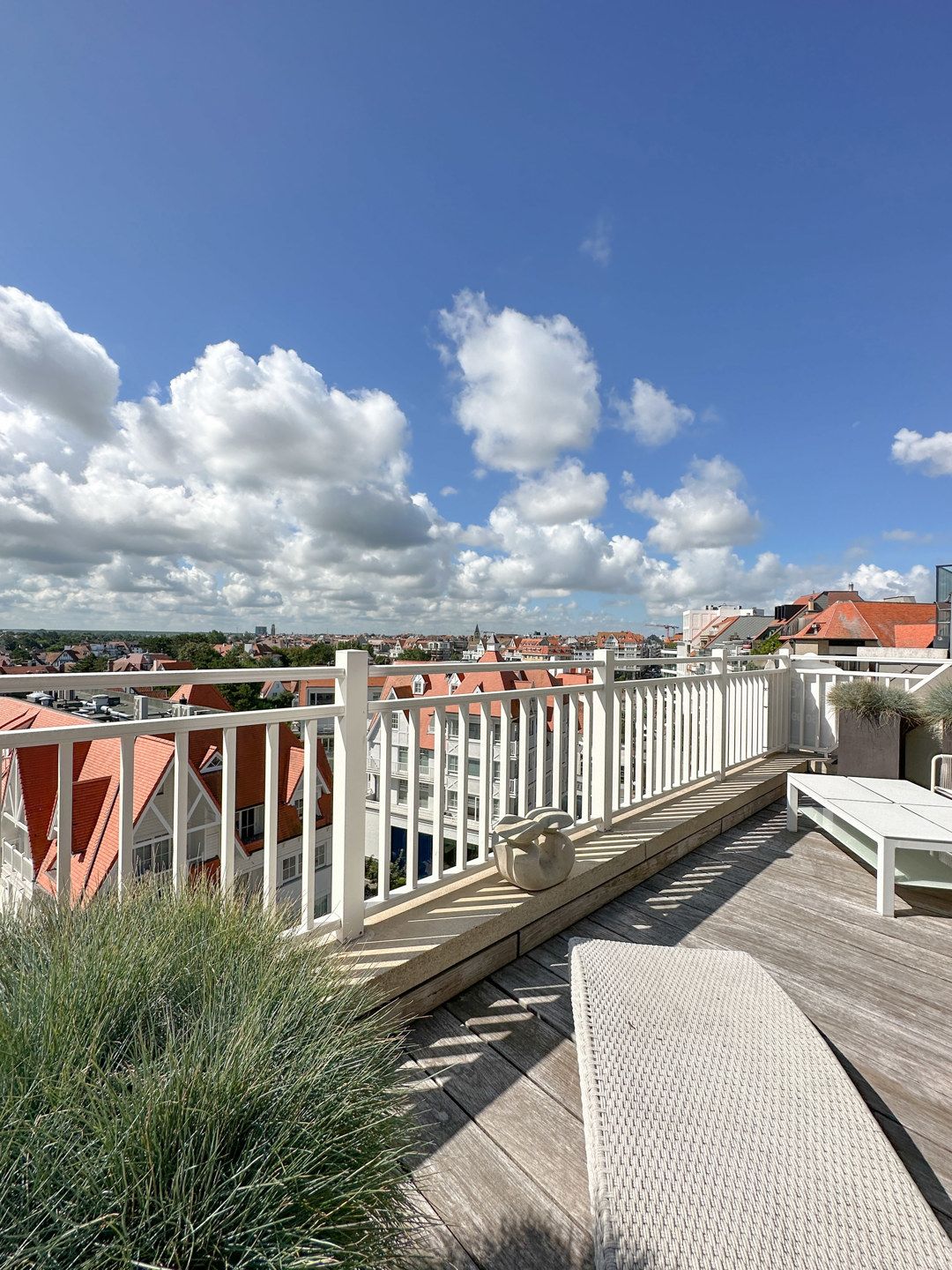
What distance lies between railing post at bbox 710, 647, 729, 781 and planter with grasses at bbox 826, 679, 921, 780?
108cm

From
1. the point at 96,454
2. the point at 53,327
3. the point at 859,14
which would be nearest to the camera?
the point at 859,14

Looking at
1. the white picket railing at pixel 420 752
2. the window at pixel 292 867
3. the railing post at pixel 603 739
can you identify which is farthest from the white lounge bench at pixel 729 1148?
the window at pixel 292 867

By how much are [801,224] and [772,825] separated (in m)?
8.55

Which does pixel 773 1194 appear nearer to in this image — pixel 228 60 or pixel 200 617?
pixel 228 60

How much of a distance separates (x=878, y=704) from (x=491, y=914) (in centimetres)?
402

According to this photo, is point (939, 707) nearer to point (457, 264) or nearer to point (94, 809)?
point (94, 809)

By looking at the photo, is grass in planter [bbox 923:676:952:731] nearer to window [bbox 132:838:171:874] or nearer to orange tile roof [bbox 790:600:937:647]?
window [bbox 132:838:171:874]

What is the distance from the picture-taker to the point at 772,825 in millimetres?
4016

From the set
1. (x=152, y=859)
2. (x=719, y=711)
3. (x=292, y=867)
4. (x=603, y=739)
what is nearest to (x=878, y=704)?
(x=719, y=711)

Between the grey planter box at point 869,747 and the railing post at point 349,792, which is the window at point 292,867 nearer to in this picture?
the railing post at point 349,792

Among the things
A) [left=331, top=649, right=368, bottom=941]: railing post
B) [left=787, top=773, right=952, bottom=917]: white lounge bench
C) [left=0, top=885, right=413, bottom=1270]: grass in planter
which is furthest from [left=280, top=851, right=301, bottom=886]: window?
[left=787, top=773, right=952, bottom=917]: white lounge bench

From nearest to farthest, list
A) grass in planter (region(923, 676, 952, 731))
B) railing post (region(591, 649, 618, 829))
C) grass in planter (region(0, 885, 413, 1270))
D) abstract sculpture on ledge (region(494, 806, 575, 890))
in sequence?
1. grass in planter (region(0, 885, 413, 1270))
2. abstract sculpture on ledge (region(494, 806, 575, 890))
3. railing post (region(591, 649, 618, 829))
4. grass in planter (region(923, 676, 952, 731))

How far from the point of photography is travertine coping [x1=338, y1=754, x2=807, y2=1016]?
1857 mm

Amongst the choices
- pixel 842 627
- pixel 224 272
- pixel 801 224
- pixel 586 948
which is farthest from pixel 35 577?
pixel 842 627
